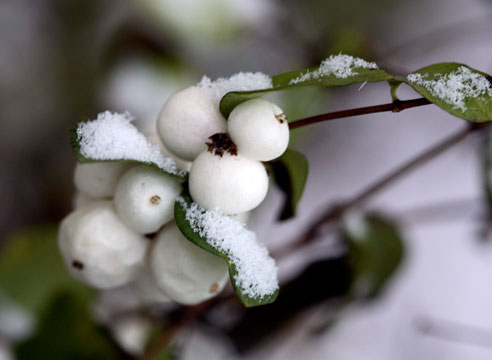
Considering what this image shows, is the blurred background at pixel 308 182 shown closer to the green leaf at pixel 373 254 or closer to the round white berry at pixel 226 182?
the green leaf at pixel 373 254

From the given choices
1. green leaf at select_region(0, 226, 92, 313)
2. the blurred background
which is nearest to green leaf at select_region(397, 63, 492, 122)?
the blurred background

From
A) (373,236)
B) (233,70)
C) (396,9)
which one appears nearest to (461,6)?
(396,9)

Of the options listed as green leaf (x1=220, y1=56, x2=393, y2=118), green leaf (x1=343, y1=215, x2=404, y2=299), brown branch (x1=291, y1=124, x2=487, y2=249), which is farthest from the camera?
green leaf (x1=343, y1=215, x2=404, y2=299)

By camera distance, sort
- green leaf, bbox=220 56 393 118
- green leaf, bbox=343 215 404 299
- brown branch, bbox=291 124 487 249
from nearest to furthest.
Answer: green leaf, bbox=220 56 393 118 → brown branch, bbox=291 124 487 249 → green leaf, bbox=343 215 404 299

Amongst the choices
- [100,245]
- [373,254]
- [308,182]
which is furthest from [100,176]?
[308,182]

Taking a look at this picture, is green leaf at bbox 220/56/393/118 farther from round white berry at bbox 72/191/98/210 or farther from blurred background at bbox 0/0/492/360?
blurred background at bbox 0/0/492/360

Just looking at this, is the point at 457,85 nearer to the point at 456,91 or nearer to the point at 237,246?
the point at 456,91

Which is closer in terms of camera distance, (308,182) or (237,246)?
(237,246)
